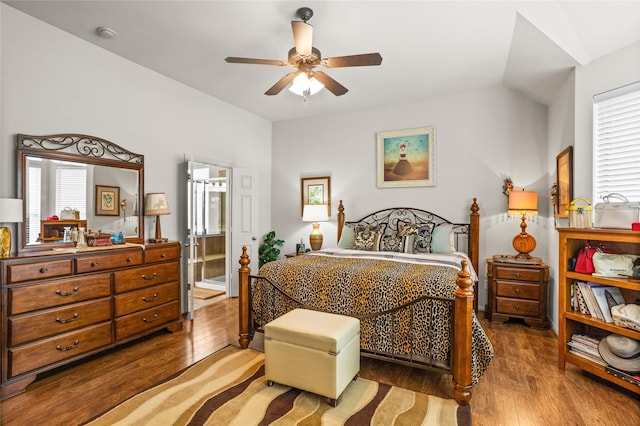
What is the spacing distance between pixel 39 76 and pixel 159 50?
41.4 inches

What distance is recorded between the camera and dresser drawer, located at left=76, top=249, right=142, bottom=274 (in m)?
2.70

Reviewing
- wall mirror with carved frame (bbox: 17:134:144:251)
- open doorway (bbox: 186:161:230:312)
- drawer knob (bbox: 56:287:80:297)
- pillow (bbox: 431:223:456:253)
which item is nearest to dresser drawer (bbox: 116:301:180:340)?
drawer knob (bbox: 56:287:80:297)

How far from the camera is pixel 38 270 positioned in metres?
2.42

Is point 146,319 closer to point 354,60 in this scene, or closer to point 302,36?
point 302,36

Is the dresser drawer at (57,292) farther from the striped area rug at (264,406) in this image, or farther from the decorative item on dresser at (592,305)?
the decorative item on dresser at (592,305)

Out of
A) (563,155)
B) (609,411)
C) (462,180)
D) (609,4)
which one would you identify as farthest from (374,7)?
(609,411)

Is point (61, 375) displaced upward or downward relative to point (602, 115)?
downward

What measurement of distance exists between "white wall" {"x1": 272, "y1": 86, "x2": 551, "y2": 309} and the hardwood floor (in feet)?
5.56

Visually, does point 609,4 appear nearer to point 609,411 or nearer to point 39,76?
point 609,411

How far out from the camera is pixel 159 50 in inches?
131

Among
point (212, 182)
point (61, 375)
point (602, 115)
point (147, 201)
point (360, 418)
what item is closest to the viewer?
point (360, 418)

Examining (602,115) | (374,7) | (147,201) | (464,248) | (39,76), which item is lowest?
(464,248)

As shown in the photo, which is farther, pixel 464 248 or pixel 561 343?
pixel 464 248

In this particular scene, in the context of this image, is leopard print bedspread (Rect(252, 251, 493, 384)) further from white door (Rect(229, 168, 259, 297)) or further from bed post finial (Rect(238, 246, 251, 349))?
white door (Rect(229, 168, 259, 297))
